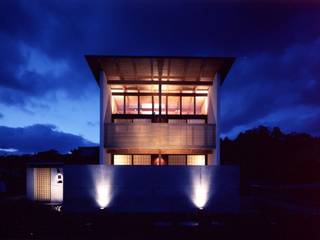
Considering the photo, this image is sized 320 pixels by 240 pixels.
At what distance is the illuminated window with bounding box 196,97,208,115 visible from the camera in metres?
21.5

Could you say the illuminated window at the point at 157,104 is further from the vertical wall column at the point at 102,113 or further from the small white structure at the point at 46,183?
the small white structure at the point at 46,183

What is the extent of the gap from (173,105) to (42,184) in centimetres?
1058

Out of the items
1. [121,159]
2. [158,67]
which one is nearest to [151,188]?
[121,159]

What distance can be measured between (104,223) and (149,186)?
3086 mm

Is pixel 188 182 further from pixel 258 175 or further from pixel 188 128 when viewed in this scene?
pixel 258 175

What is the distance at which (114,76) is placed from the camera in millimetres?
19953

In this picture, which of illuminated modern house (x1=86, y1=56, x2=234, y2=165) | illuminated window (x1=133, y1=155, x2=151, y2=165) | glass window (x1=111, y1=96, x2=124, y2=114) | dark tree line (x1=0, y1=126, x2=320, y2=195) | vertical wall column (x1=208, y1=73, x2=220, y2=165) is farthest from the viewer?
dark tree line (x1=0, y1=126, x2=320, y2=195)

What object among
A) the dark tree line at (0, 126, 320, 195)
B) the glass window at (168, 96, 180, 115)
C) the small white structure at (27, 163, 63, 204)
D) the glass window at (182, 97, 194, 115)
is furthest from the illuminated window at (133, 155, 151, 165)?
the dark tree line at (0, 126, 320, 195)

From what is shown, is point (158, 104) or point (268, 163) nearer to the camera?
point (158, 104)

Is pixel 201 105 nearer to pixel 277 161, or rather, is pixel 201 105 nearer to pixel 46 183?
pixel 46 183

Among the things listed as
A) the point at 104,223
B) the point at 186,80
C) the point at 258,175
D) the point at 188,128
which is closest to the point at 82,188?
the point at 104,223

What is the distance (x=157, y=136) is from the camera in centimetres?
1834

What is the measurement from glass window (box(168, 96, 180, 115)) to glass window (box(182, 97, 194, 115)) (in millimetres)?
416

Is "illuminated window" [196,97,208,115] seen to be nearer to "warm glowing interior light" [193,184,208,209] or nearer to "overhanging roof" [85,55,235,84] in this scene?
"overhanging roof" [85,55,235,84]
